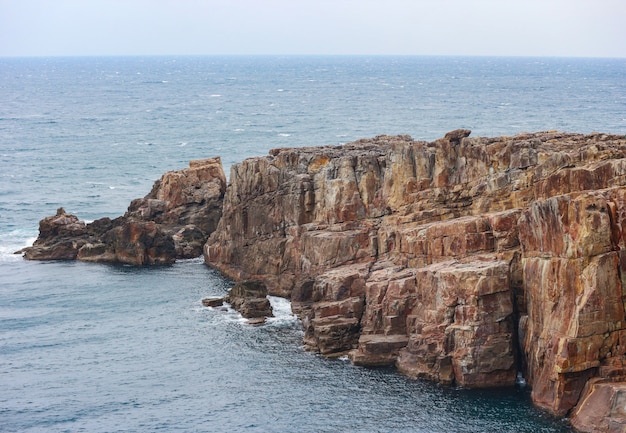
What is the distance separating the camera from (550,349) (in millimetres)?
66250

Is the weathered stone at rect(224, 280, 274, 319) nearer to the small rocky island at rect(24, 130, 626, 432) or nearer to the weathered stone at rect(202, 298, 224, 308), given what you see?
the weathered stone at rect(202, 298, 224, 308)

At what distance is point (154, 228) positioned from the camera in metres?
110

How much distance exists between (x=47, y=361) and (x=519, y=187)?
3969 cm

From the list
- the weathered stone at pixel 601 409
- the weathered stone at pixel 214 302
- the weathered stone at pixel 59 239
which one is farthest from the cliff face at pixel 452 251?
the weathered stone at pixel 59 239

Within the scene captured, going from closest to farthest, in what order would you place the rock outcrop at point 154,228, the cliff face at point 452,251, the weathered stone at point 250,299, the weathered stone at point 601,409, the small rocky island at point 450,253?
the weathered stone at point 601,409 → the small rocky island at point 450,253 → the cliff face at point 452,251 → the weathered stone at point 250,299 → the rock outcrop at point 154,228

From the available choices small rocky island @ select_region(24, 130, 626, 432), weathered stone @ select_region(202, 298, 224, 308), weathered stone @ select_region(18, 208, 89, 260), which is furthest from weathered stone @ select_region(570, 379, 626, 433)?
weathered stone @ select_region(18, 208, 89, 260)

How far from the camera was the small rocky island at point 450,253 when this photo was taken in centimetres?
6494

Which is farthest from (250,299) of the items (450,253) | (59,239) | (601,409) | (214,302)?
(601,409)

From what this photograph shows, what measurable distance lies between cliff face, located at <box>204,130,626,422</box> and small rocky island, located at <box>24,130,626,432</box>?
0.10 meters

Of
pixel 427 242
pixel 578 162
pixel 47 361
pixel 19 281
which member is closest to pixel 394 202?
pixel 427 242

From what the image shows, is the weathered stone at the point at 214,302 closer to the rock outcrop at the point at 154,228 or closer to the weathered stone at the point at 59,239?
the rock outcrop at the point at 154,228

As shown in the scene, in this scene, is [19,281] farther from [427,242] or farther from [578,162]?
[578,162]

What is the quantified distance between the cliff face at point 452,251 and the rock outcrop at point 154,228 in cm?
759

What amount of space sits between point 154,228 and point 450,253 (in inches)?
1665
